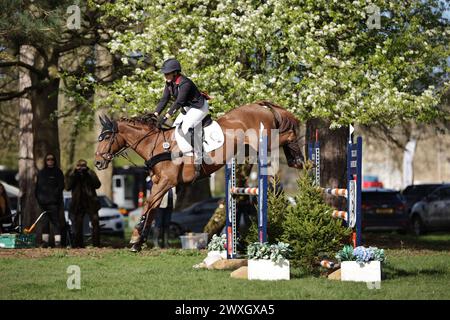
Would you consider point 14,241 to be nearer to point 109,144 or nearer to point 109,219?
point 109,144

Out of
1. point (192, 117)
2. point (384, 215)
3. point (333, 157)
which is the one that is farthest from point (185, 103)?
point (384, 215)

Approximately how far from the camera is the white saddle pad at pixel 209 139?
50.2 feet

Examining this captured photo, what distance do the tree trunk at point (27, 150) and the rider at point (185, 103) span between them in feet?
29.5

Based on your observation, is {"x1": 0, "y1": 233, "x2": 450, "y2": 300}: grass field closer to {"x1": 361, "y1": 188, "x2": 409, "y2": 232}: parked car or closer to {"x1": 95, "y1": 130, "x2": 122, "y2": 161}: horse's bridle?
{"x1": 95, "y1": 130, "x2": 122, "y2": 161}: horse's bridle

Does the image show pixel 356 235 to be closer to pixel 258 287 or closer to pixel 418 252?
pixel 258 287

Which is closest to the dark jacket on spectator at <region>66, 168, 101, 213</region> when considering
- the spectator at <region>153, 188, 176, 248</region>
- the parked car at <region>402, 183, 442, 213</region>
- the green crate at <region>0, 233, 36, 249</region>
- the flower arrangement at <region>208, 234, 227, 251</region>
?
the spectator at <region>153, 188, 176, 248</region>

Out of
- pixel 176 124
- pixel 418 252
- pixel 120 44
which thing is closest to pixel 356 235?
pixel 176 124

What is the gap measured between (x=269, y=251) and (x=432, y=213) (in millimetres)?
20318

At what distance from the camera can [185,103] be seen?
14.8 m

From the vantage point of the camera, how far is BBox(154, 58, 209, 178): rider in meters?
14.6

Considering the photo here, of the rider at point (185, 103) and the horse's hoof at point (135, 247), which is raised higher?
the rider at point (185, 103)

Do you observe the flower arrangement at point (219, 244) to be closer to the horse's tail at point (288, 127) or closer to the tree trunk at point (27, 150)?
the horse's tail at point (288, 127)

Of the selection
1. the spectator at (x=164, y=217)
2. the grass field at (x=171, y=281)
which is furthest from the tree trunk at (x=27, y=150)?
the grass field at (x=171, y=281)
